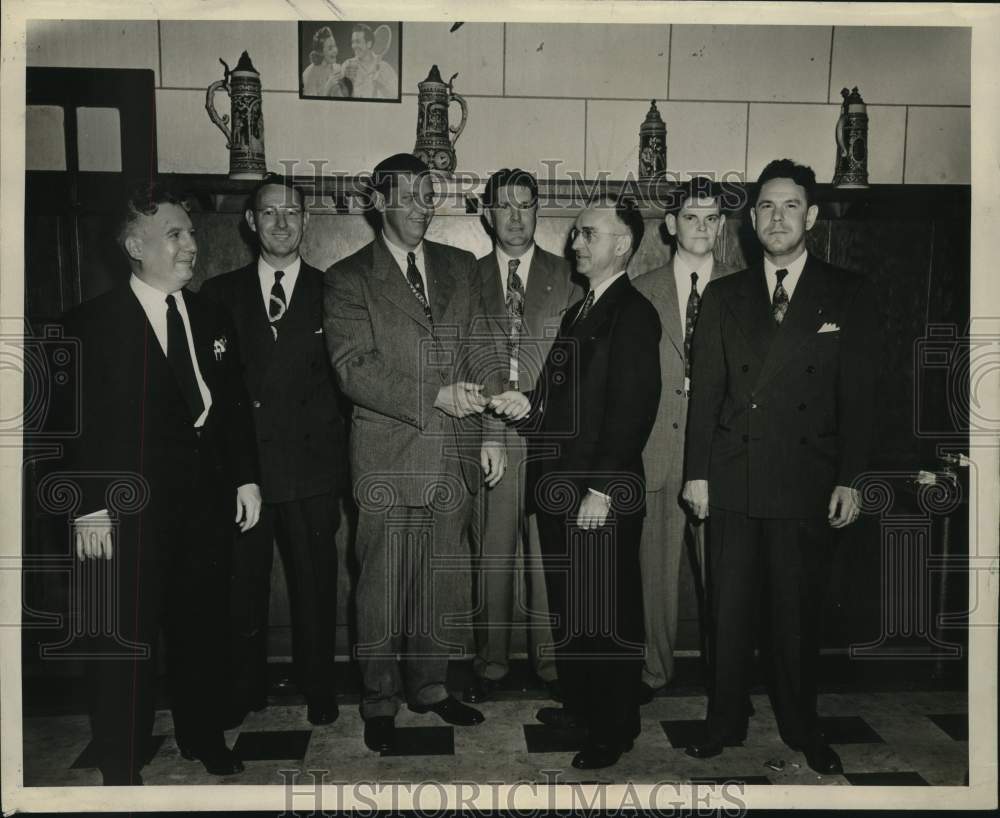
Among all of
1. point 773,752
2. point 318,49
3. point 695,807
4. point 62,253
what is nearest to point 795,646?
point 773,752

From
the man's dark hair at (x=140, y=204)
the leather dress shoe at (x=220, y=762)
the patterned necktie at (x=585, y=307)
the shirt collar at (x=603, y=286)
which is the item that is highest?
the man's dark hair at (x=140, y=204)

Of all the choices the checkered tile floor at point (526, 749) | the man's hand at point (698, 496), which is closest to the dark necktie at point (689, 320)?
the man's hand at point (698, 496)

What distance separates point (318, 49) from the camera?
2.73 metres

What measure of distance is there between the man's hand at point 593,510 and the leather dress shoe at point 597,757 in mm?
640

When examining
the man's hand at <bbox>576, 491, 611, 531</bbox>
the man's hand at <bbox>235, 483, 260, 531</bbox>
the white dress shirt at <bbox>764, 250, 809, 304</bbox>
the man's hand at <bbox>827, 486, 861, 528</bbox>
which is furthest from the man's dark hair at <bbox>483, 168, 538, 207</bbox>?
the man's hand at <bbox>827, 486, 861, 528</bbox>

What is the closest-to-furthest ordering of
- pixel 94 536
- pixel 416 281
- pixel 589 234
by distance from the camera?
pixel 94 536 → pixel 589 234 → pixel 416 281

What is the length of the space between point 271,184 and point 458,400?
86 cm

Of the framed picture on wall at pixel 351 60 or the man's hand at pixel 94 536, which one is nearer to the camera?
the man's hand at pixel 94 536

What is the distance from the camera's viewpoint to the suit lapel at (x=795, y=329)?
8.26 ft

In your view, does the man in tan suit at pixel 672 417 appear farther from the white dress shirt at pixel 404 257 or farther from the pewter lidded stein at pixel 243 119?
the pewter lidded stein at pixel 243 119

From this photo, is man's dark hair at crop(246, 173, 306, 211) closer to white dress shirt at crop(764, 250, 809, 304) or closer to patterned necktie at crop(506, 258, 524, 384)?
patterned necktie at crop(506, 258, 524, 384)

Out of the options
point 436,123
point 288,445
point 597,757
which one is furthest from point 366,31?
point 597,757

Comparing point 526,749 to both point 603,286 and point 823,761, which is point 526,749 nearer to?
point 823,761

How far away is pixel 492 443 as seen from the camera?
2.70 m
